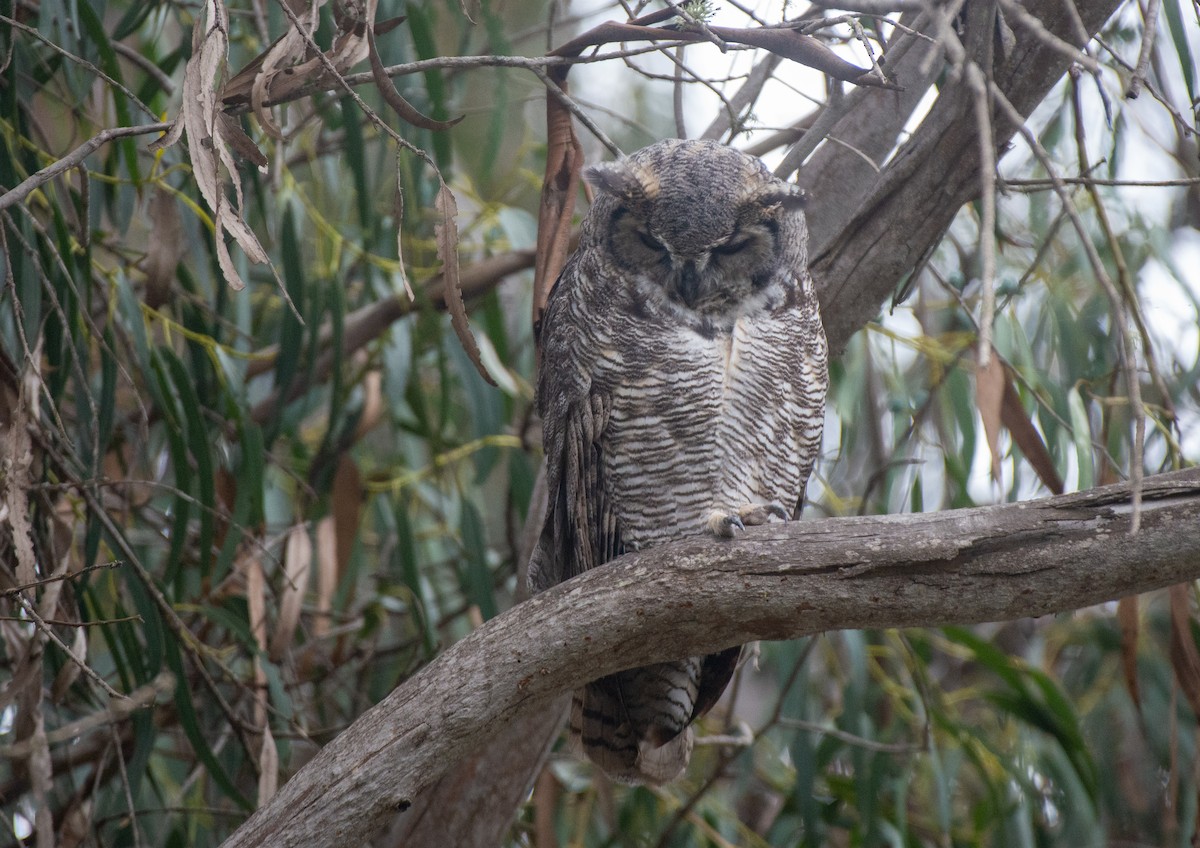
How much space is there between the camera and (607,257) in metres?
2.17

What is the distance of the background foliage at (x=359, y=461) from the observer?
2.21m

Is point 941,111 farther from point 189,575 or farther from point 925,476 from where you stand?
point 925,476

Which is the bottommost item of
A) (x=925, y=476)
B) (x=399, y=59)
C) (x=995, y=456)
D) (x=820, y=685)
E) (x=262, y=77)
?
(x=820, y=685)

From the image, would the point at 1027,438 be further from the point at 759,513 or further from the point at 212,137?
the point at 212,137

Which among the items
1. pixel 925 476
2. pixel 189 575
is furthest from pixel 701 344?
pixel 925 476

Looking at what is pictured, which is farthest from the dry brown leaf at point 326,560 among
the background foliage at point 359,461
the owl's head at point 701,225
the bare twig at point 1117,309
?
the bare twig at point 1117,309

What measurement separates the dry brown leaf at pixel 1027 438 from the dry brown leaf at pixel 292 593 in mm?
1531

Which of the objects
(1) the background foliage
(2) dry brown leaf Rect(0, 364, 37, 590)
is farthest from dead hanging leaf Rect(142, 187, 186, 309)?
(2) dry brown leaf Rect(0, 364, 37, 590)

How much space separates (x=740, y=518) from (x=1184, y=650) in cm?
94

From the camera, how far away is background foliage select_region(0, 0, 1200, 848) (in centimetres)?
221

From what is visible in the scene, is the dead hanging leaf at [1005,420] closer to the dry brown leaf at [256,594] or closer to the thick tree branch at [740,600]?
the thick tree branch at [740,600]

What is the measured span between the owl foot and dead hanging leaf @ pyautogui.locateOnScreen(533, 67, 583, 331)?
2.05 ft

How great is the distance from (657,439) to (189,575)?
5.28 ft

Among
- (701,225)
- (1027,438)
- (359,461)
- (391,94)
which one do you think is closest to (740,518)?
(701,225)
